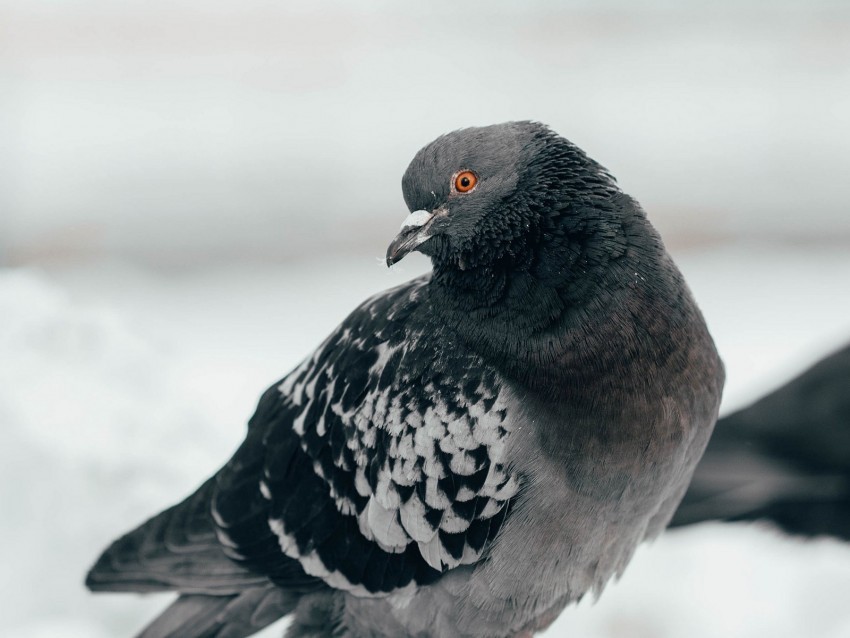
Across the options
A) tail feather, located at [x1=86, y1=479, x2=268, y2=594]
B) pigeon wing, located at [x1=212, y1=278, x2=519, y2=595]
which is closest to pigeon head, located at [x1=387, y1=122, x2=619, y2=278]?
pigeon wing, located at [x1=212, y1=278, x2=519, y2=595]

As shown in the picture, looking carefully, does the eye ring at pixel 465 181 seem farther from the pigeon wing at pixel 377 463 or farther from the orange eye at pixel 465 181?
the pigeon wing at pixel 377 463

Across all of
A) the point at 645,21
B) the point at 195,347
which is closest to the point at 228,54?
the point at 195,347

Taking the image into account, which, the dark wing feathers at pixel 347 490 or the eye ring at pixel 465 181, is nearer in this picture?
the eye ring at pixel 465 181

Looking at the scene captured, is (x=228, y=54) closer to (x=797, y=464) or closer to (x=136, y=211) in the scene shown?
(x=136, y=211)

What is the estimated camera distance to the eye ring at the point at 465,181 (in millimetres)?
2357

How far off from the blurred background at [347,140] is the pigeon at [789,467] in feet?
3.29

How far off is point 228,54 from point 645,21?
232 cm

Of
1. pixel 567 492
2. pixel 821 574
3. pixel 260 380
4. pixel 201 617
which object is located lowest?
pixel 821 574

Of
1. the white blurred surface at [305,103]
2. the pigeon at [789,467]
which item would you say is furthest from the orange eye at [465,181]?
the white blurred surface at [305,103]

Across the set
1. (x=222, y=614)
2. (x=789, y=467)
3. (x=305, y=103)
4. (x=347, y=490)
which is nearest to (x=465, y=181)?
(x=347, y=490)

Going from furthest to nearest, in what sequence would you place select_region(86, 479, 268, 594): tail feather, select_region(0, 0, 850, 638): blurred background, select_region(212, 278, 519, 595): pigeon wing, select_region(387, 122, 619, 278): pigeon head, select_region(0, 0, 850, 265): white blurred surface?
select_region(0, 0, 850, 265): white blurred surface < select_region(0, 0, 850, 638): blurred background < select_region(86, 479, 268, 594): tail feather < select_region(212, 278, 519, 595): pigeon wing < select_region(387, 122, 619, 278): pigeon head

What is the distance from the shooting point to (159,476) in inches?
153

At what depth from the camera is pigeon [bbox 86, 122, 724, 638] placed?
2367mm

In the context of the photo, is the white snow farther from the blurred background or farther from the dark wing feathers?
the dark wing feathers
